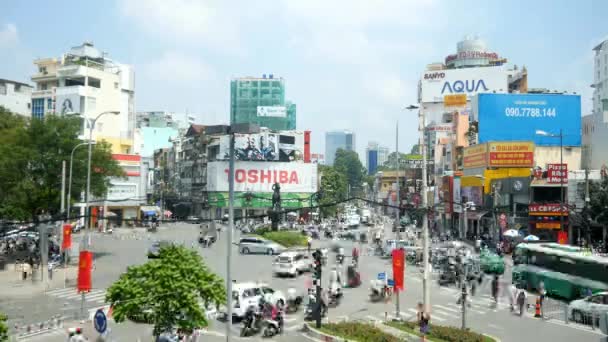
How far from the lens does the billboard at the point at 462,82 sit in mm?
102188

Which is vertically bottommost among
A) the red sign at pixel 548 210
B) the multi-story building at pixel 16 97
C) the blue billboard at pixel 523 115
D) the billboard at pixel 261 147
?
the red sign at pixel 548 210

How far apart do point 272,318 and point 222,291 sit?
6.92 metres

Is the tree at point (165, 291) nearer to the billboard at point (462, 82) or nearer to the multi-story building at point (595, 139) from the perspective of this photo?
the multi-story building at point (595, 139)

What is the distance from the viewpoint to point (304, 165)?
96438 millimetres

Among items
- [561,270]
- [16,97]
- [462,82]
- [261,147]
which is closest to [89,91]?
[16,97]

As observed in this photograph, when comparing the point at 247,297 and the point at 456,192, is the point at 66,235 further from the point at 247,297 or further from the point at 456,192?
the point at 456,192

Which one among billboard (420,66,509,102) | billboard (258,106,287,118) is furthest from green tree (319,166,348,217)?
billboard (420,66,509,102)

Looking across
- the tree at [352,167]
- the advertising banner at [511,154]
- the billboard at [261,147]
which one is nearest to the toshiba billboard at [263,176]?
the billboard at [261,147]

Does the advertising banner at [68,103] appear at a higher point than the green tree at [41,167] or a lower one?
higher

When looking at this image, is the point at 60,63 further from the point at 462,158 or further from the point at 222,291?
the point at 222,291

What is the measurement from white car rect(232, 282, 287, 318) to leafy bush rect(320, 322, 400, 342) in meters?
3.70

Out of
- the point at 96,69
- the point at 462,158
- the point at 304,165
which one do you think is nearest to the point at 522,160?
the point at 462,158

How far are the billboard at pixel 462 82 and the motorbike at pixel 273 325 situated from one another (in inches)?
3197

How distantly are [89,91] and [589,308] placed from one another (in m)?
69.6
